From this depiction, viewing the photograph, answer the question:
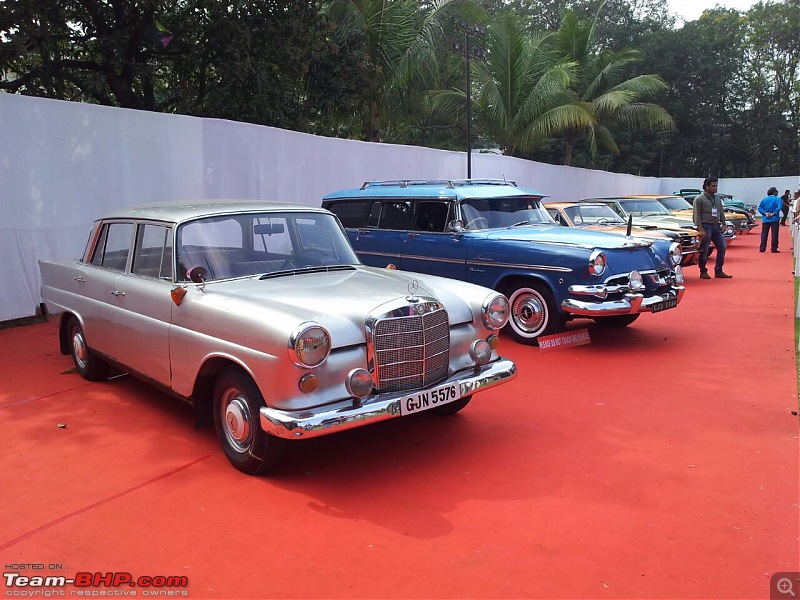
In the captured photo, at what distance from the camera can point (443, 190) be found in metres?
8.08

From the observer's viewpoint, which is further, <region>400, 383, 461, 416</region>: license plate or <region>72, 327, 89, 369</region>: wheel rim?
<region>72, 327, 89, 369</region>: wheel rim

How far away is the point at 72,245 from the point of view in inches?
339

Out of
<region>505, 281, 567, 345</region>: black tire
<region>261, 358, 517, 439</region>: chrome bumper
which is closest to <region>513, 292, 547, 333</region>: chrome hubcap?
<region>505, 281, 567, 345</region>: black tire

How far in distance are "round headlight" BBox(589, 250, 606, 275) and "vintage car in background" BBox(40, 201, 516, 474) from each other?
2.46 meters

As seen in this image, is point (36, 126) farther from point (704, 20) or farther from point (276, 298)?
point (704, 20)

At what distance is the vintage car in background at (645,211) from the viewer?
539 inches

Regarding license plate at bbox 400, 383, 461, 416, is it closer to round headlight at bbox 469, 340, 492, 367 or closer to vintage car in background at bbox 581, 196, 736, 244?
round headlight at bbox 469, 340, 492, 367

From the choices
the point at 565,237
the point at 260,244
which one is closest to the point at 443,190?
the point at 565,237

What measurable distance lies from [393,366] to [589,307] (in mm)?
3460

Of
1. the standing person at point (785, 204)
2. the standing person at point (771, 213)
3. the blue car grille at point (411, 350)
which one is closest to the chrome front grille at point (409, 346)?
the blue car grille at point (411, 350)

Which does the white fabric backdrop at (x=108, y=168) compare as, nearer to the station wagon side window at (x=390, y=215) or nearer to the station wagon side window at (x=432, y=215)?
the station wagon side window at (x=390, y=215)

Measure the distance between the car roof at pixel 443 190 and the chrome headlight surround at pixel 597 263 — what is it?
64.1 inches

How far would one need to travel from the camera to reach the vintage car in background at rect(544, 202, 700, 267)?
11047 mm

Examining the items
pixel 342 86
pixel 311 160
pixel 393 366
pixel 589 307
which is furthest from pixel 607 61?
pixel 393 366
